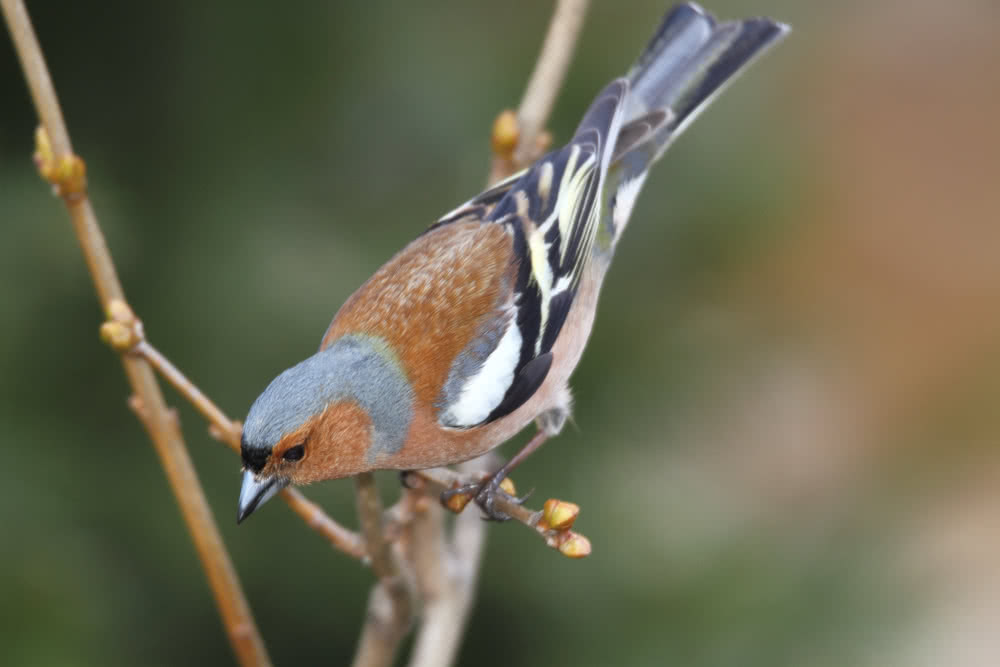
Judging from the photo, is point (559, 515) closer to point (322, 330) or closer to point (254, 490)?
point (254, 490)

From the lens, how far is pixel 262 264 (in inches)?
116

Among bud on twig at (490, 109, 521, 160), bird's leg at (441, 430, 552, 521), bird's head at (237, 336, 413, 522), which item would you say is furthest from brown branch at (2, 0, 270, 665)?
bud on twig at (490, 109, 521, 160)

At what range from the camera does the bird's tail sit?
120 inches

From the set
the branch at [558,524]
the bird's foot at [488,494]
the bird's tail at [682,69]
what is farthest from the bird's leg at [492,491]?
the bird's tail at [682,69]

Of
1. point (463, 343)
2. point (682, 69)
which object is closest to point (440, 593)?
point (463, 343)

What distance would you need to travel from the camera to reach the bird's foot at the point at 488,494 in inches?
86.7

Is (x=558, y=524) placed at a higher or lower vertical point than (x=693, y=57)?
lower

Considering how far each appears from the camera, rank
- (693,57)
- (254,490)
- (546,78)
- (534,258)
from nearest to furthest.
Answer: (254,490)
(546,78)
(534,258)
(693,57)

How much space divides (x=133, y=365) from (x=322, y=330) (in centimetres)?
106

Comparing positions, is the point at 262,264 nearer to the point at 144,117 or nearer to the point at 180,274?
the point at 180,274

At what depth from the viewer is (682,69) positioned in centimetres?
311

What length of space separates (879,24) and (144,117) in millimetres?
7749

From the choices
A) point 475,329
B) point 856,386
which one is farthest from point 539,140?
point 856,386

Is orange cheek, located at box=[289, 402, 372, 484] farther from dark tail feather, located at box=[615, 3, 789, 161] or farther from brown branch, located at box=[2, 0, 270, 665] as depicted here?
dark tail feather, located at box=[615, 3, 789, 161]
